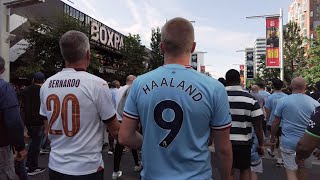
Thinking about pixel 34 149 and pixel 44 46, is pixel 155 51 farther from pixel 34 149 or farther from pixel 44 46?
pixel 34 149

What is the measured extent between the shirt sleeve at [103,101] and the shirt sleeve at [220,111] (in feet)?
3.19

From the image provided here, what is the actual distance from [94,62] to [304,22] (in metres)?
89.1

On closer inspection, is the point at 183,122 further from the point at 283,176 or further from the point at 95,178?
the point at 283,176

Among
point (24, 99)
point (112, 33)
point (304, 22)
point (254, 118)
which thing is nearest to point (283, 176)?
point (254, 118)

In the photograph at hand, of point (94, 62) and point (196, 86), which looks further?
point (94, 62)

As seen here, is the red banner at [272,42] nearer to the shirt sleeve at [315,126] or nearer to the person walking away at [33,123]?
the person walking away at [33,123]

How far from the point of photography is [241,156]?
541 centimetres

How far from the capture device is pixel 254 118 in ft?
17.7

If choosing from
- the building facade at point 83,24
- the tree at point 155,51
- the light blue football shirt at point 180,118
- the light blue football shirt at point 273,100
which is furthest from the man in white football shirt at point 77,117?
the tree at point 155,51

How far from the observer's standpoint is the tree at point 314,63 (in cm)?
3572

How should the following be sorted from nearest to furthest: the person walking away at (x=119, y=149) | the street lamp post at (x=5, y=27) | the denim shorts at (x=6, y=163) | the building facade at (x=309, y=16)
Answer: the denim shorts at (x=6, y=163) → the person walking away at (x=119, y=149) → the street lamp post at (x=5, y=27) → the building facade at (x=309, y=16)

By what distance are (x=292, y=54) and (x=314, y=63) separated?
310 cm

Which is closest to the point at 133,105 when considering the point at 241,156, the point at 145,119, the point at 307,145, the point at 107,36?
the point at 145,119

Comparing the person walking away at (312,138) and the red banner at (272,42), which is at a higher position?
the red banner at (272,42)
